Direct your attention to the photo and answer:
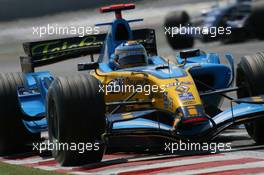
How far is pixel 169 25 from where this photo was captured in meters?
26.6

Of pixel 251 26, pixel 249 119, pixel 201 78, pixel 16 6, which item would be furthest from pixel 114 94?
pixel 16 6

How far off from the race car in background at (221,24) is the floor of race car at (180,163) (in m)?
13.5

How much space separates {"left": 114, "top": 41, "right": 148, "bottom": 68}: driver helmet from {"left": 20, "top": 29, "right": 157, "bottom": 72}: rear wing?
1.37 meters

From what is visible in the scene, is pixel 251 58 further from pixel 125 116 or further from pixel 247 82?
pixel 125 116

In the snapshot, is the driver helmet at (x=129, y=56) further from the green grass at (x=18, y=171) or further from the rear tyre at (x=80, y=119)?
the green grass at (x=18, y=171)

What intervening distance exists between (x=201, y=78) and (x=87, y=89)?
2.75m

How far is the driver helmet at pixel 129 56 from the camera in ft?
42.1

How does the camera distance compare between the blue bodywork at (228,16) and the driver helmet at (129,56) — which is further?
the blue bodywork at (228,16)

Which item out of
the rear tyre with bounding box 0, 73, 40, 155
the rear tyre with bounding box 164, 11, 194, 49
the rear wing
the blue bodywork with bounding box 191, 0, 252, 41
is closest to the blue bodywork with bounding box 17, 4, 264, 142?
the rear tyre with bounding box 0, 73, 40, 155

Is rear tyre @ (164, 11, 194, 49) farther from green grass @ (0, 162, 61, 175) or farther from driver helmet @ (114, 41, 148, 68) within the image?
green grass @ (0, 162, 61, 175)

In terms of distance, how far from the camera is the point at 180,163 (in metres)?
10.1

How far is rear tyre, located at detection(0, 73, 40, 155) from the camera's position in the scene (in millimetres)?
12695

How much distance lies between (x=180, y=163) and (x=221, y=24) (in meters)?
16.4

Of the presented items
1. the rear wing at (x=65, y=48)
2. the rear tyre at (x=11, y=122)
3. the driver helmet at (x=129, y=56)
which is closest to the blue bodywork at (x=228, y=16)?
the rear wing at (x=65, y=48)
